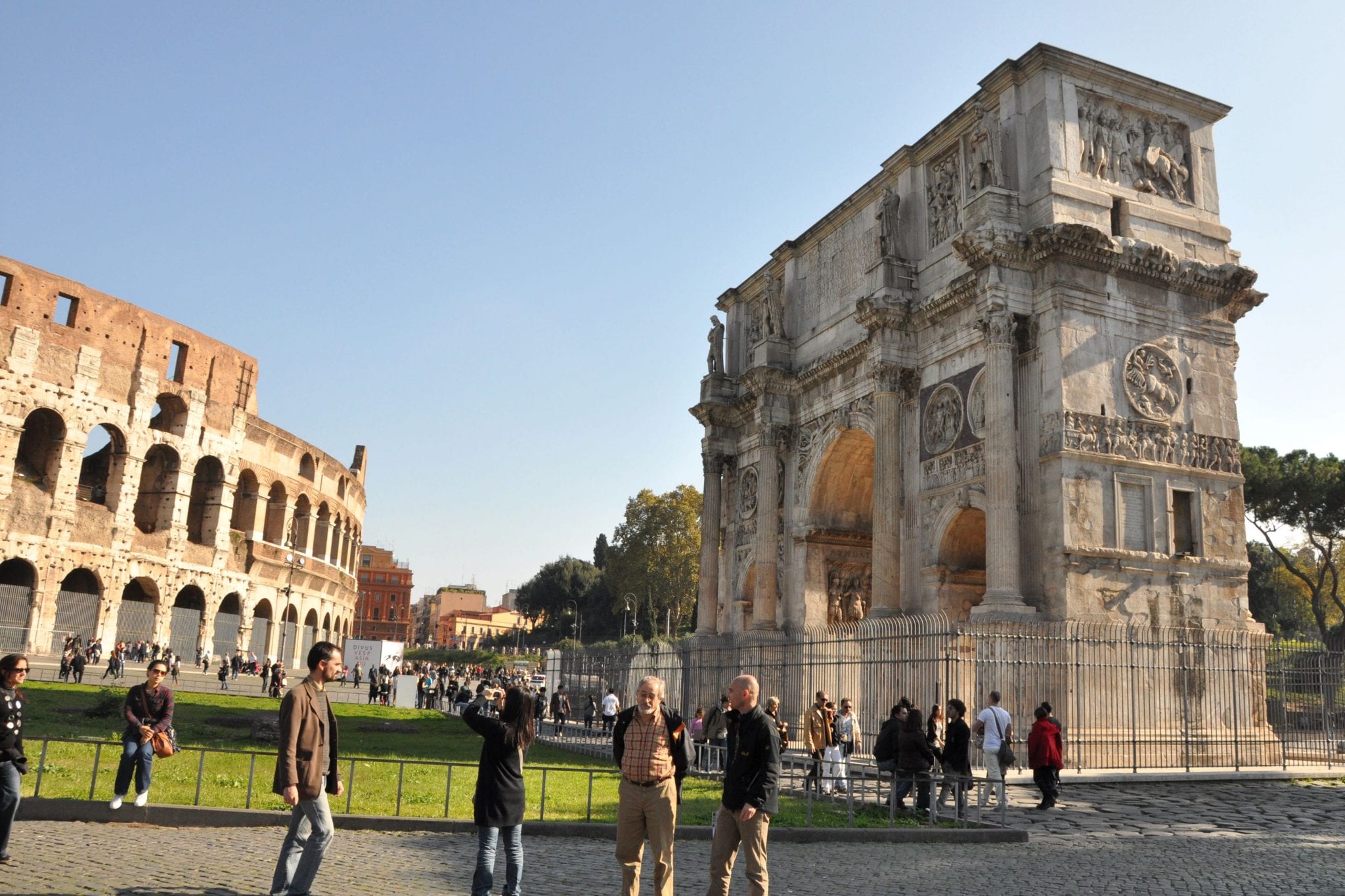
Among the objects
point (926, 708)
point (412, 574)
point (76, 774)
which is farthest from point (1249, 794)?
point (412, 574)

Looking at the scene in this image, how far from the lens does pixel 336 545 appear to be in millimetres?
59656

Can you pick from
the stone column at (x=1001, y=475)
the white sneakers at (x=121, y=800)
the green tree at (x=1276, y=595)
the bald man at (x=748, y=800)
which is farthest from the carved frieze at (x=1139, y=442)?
the green tree at (x=1276, y=595)

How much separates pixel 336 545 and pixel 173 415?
16644 mm

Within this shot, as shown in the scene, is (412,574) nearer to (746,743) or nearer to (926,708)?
(926,708)

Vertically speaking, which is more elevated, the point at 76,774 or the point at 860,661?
the point at 860,661

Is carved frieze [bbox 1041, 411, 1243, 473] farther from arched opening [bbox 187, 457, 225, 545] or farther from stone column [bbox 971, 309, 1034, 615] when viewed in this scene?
arched opening [bbox 187, 457, 225, 545]

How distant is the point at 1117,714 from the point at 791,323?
1421 centimetres

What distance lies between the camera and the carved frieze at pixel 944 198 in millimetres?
21828

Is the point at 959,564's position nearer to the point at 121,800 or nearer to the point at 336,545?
the point at 121,800

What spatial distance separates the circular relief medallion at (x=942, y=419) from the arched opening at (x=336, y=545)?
4399 cm

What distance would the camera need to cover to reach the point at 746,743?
6090 millimetres

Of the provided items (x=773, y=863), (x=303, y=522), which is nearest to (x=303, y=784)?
(x=773, y=863)

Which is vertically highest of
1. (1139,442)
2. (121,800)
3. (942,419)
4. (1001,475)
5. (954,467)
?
(942,419)

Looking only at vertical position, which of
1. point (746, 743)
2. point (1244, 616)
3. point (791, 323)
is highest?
point (791, 323)
